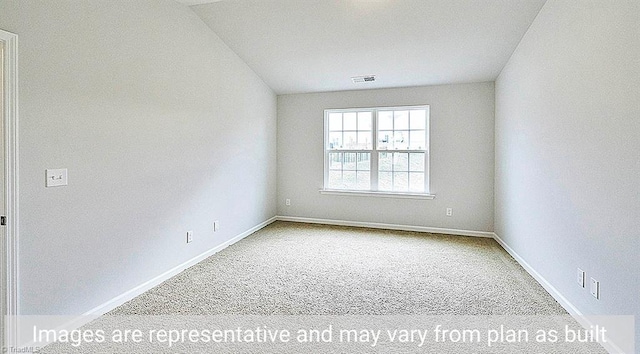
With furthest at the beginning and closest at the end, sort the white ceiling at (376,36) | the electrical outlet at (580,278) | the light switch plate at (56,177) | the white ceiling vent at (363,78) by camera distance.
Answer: the white ceiling vent at (363,78) → the white ceiling at (376,36) → the electrical outlet at (580,278) → the light switch plate at (56,177)

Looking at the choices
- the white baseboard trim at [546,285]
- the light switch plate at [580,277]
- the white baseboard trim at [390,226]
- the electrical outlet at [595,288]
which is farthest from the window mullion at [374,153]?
the electrical outlet at [595,288]

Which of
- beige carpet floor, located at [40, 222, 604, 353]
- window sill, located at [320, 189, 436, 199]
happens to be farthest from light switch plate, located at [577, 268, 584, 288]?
window sill, located at [320, 189, 436, 199]

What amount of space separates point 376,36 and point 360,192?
2.50 m

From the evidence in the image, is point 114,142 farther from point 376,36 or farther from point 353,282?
point 376,36

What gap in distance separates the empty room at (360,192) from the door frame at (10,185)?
0.04 ft

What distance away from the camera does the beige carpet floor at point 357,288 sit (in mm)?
2566

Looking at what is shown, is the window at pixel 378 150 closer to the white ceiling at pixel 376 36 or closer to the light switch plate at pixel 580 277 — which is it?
the white ceiling at pixel 376 36

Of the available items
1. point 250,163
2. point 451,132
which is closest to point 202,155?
point 250,163

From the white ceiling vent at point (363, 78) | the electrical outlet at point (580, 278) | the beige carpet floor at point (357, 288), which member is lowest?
the beige carpet floor at point (357, 288)

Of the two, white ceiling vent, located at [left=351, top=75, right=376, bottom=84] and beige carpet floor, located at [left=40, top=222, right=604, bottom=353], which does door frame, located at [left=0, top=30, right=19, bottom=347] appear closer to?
beige carpet floor, located at [left=40, top=222, right=604, bottom=353]

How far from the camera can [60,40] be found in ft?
7.48

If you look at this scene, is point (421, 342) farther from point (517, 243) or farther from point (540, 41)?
point (540, 41)

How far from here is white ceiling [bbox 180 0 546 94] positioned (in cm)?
346

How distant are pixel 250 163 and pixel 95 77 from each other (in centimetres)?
261
